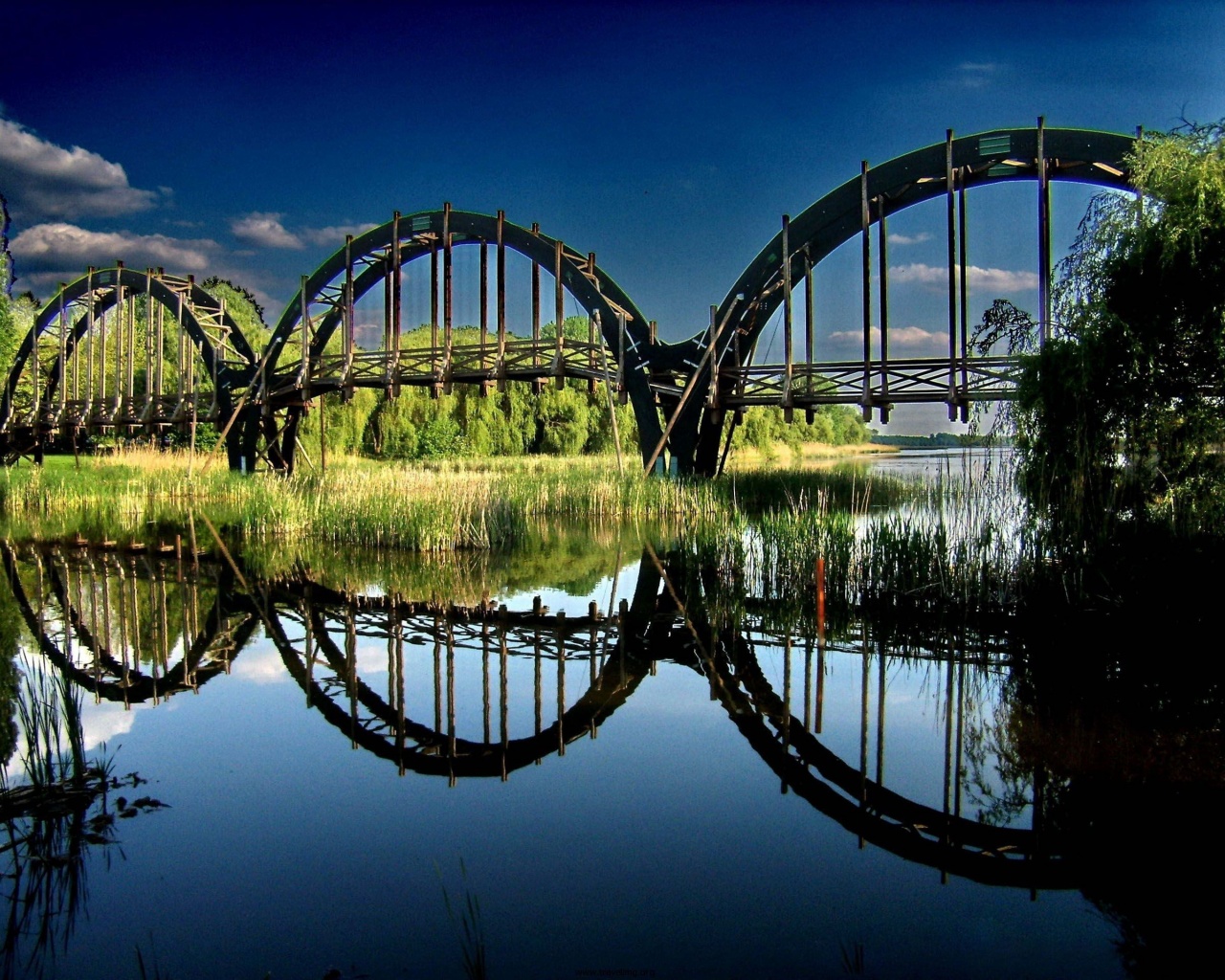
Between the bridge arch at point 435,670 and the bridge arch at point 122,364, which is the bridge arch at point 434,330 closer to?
the bridge arch at point 122,364

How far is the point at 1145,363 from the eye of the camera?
8.53 meters

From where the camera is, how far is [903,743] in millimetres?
5594

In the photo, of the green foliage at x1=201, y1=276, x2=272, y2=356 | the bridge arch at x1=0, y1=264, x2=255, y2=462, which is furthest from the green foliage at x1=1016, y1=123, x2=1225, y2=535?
the green foliage at x1=201, y1=276, x2=272, y2=356

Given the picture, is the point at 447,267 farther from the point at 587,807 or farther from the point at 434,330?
the point at 587,807

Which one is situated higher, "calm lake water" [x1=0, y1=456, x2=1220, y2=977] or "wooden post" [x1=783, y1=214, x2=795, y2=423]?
"wooden post" [x1=783, y1=214, x2=795, y2=423]

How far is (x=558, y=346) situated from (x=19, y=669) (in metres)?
14.7

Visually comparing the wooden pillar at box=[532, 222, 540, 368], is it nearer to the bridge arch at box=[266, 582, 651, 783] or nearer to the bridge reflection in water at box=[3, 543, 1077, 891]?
the bridge reflection in water at box=[3, 543, 1077, 891]

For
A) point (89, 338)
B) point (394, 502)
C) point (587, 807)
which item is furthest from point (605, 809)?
point (89, 338)

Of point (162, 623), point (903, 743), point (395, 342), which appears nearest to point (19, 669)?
point (162, 623)

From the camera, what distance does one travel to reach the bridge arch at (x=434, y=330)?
21.0 m

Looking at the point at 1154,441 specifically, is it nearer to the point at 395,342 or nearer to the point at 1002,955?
the point at 1002,955

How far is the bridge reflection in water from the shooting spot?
4695mm

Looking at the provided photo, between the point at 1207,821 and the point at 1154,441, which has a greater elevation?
the point at 1154,441

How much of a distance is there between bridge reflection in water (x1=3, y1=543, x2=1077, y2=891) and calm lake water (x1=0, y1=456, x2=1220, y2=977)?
31 millimetres
